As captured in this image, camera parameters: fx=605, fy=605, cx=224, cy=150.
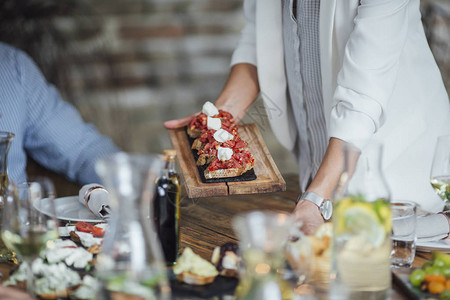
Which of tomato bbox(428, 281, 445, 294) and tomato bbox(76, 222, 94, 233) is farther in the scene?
tomato bbox(76, 222, 94, 233)

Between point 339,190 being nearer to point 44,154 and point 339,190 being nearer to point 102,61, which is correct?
point 44,154

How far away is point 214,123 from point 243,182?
9.8 inches

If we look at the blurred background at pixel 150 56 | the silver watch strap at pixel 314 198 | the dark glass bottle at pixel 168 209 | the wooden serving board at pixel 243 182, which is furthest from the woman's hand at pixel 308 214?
the blurred background at pixel 150 56

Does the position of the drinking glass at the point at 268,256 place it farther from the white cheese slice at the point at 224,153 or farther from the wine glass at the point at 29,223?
the white cheese slice at the point at 224,153

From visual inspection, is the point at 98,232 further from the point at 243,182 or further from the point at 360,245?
the point at 360,245

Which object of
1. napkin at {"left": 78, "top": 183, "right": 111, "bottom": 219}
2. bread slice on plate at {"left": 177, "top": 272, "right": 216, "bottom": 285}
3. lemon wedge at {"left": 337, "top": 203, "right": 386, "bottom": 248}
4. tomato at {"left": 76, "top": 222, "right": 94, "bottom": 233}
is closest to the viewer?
lemon wedge at {"left": 337, "top": 203, "right": 386, "bottom": 248}

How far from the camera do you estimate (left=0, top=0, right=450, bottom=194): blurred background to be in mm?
3330

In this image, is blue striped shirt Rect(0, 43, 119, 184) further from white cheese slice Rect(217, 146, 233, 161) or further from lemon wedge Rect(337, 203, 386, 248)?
lemon wedge Rect(337, 203, 386, 248)

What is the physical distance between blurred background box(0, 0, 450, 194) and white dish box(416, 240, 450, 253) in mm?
2098

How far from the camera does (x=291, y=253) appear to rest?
3.04 feet

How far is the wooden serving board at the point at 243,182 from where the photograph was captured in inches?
59.2

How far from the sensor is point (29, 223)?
1034mm

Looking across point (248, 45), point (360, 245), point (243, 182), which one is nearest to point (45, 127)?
point (248, 45)

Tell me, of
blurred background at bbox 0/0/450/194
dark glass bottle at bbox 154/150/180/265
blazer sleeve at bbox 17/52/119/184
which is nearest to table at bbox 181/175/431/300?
dark glass bottle at bbox 154/150/180/265
